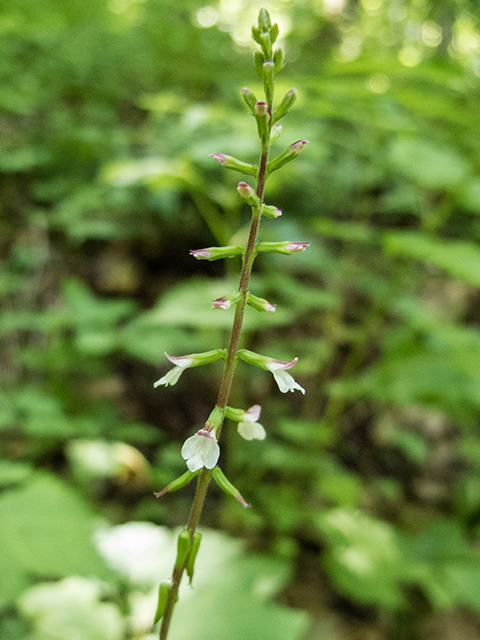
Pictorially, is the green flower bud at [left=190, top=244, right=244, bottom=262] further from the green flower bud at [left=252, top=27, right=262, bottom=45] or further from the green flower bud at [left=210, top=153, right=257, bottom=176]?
the green flower bud at [left=252, top=27, right=262, bottom=45]

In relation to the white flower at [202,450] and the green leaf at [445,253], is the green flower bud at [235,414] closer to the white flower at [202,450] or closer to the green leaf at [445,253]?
the white flower at [202,450]

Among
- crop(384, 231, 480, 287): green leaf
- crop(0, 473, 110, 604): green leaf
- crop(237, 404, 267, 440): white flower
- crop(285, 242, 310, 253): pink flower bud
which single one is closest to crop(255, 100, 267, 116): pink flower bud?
crop(285, 242, 310, 253): pink flower bud

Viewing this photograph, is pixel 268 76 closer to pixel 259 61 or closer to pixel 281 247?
pixel 259 61

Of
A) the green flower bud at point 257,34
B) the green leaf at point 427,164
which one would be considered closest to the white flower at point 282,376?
the green flower bud at point 257,34

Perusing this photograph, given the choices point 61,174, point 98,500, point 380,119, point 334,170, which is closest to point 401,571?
point 98,500

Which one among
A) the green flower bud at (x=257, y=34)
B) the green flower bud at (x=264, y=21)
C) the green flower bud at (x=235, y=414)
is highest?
the green flower bud at (x=264, y=21)

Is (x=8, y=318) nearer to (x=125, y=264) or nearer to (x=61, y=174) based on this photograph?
(x=125, y=264)

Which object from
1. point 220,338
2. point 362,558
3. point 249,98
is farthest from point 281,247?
point 362,558
